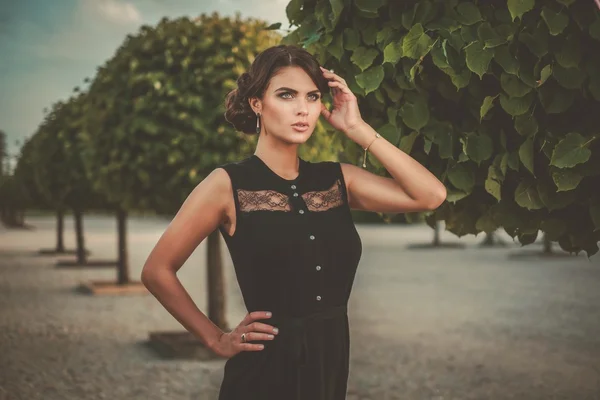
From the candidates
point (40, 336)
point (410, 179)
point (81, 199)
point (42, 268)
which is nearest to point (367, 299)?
point (40, 336)

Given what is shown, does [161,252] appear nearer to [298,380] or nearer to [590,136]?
[298,380]

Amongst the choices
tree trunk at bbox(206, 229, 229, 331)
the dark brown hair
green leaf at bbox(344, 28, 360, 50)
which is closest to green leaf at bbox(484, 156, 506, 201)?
green leaf at bbox(344, 28, 360, 50)

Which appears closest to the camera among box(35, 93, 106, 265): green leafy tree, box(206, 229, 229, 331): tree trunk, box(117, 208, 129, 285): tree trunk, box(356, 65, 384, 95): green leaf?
box(356, 65, 384, 95): green leaf

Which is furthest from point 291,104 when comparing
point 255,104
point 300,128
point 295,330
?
point 295,330

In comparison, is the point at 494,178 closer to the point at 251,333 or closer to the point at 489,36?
the point at 489,36

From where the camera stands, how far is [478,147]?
429cm

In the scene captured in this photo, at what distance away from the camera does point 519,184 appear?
4305 millimetres

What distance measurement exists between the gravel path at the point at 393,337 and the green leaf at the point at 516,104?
5.31 metres

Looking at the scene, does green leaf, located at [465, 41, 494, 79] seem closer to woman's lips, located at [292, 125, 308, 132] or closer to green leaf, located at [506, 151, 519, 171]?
green leaf, located at [506, 151, 519, 171]

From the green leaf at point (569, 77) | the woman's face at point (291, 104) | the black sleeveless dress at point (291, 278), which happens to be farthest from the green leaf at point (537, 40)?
the black sleeveless dress at point (291, 278)

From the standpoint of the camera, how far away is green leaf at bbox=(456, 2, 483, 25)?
163 inches

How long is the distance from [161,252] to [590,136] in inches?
81.5

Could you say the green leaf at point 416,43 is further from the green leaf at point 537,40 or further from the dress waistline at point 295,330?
the dress waistline at point 295,330

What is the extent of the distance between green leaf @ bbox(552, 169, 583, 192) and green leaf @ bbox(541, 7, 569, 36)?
0.64 m
